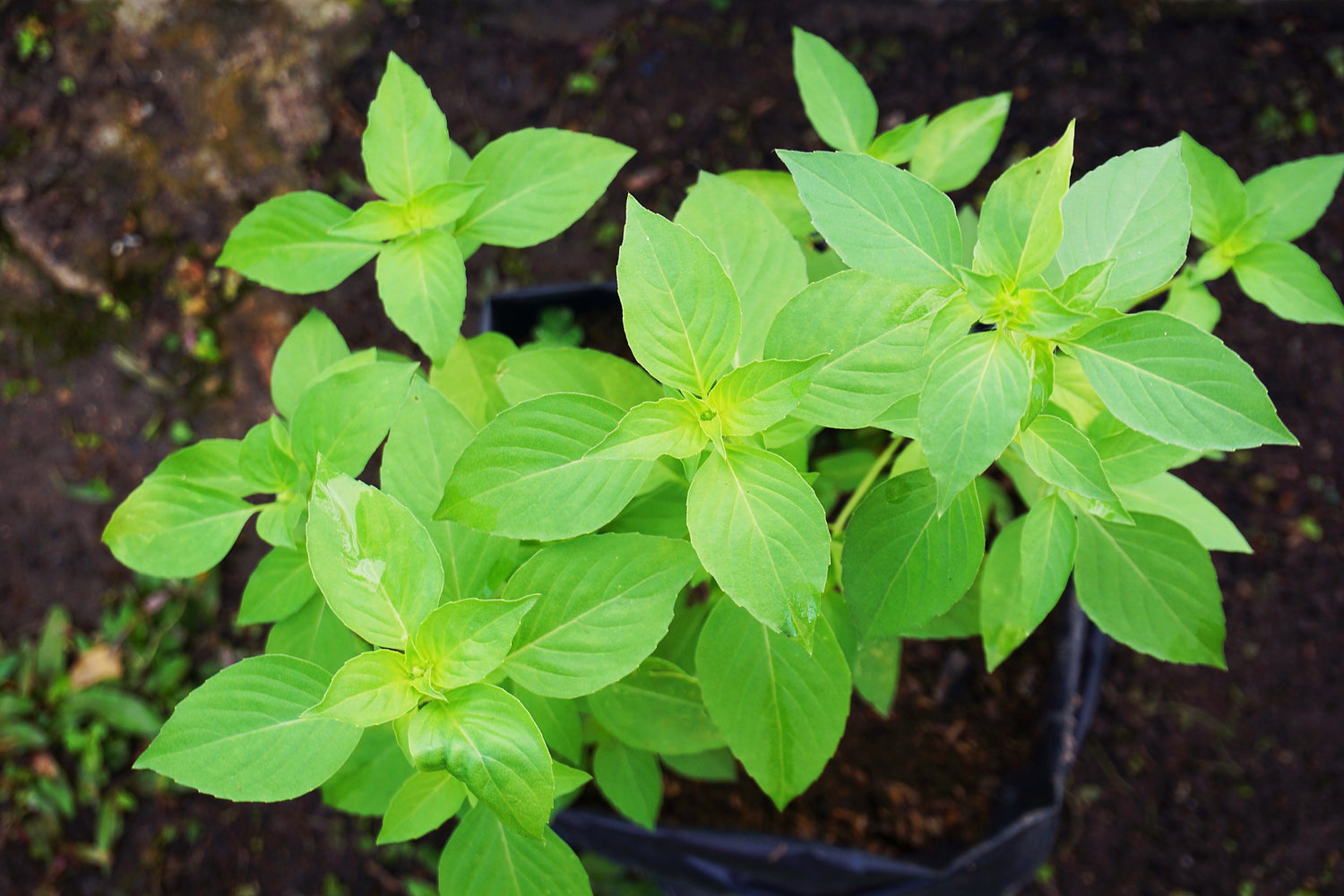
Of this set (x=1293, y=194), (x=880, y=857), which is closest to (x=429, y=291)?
(x=1293, y=194)

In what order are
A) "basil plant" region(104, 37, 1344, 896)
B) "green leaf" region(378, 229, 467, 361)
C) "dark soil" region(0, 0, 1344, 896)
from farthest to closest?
"dark soil" region(0, 0, 1344, 896) → "green leaf" region(378, 229, 467, 361) → "basil plant" region(104, 37, 1344, 896)

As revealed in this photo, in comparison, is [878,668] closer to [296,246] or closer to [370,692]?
[370,692]

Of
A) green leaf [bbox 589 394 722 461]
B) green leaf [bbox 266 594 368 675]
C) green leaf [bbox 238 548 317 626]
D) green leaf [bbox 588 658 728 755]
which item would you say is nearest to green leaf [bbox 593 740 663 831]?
green leaf [bbox 588 658 728 755]

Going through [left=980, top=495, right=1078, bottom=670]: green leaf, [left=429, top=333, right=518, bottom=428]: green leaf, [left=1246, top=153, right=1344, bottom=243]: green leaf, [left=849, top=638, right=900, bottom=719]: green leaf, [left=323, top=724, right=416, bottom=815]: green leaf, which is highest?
[left=429, top=333, right=518, bottom=428]: green leaf

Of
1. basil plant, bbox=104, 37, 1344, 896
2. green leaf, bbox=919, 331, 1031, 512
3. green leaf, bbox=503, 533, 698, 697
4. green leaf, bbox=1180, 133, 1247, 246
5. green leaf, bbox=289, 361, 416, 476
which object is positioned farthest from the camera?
green leaf, bbox=1180, 133, 1247, 246

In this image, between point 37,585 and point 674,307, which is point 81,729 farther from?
point 674,307

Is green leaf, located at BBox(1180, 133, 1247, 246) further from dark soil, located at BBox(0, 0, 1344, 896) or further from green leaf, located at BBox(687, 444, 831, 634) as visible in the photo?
dark soil, located at BBox(0, 0, 1344, 896)

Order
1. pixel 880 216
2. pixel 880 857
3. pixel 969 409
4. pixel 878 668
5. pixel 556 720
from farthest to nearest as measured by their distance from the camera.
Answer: pixel 880 857, pixel 878 668, pixel 556 720, pixel 880 216, pixel 969 409
